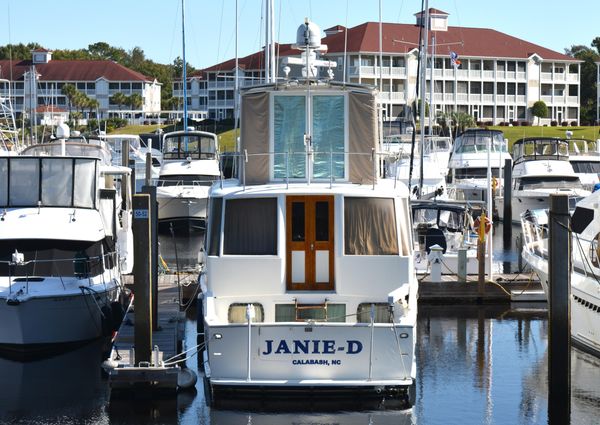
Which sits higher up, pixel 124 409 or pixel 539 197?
pixel 539 197

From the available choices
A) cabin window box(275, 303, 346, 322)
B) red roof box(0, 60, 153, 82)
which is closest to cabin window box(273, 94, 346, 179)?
cabin window box(275, 303, 346, 322)

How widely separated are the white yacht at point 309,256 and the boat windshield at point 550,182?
91.9ft

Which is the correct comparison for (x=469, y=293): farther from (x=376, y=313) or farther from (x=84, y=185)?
(x=84, y=185)

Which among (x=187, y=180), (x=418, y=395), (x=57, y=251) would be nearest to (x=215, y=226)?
(x=418, y=395)

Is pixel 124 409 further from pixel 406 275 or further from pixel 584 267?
pixel 584 267

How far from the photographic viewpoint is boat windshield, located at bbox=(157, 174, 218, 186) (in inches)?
1734

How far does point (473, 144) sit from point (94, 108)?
6814cm

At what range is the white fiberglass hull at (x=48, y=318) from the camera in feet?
66.1

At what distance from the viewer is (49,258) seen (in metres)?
21.4

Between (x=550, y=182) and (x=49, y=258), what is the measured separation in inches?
1170

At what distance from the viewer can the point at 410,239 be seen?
18.6 meters

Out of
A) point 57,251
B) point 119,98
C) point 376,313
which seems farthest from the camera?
point 119,98

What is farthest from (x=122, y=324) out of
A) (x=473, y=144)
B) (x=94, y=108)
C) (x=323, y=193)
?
(x=94, y=108)

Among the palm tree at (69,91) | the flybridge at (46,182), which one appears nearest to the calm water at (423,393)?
the flybridge at (46,182)
